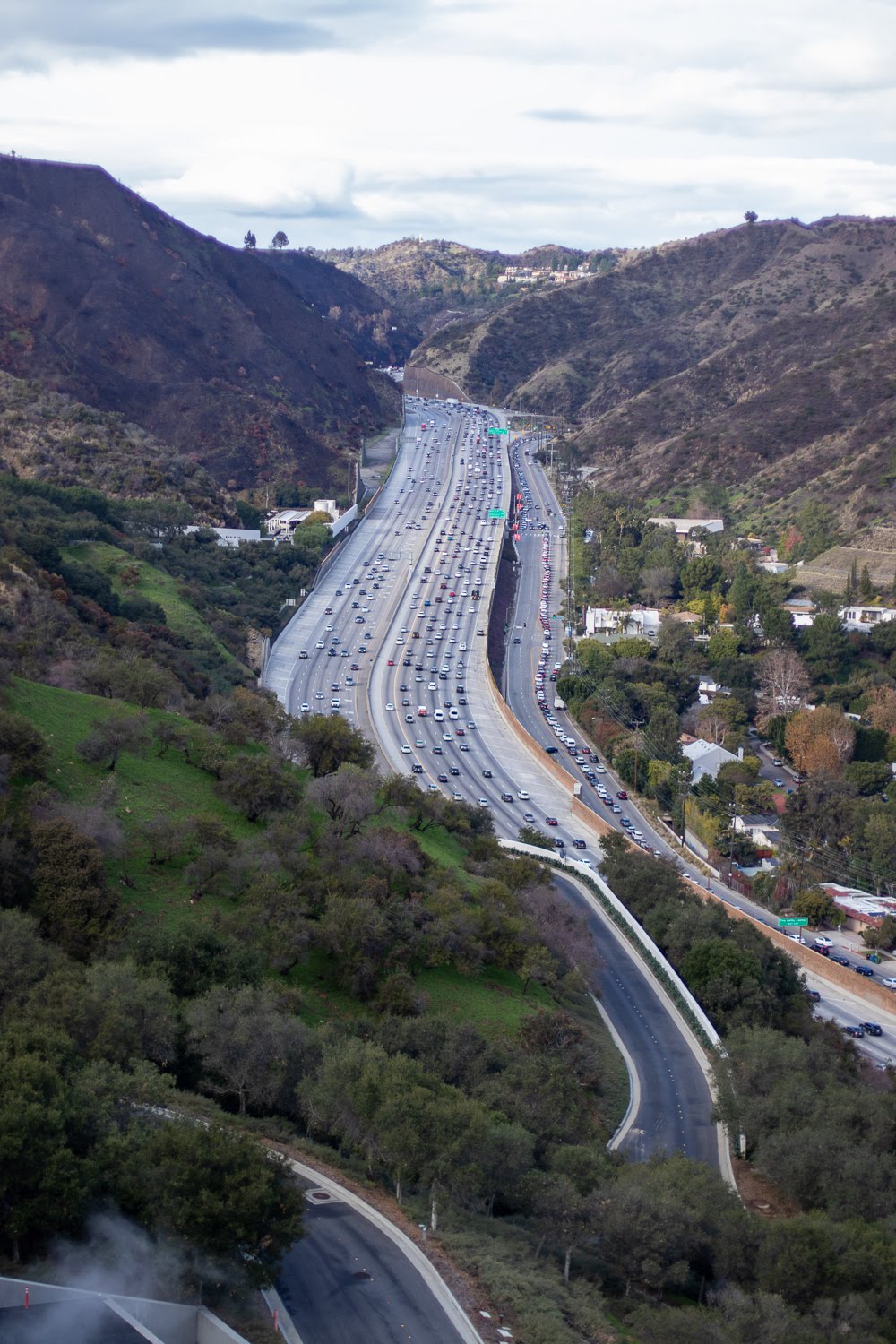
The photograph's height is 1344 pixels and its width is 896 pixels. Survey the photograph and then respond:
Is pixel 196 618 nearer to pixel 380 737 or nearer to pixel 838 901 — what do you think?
pixel 380 737

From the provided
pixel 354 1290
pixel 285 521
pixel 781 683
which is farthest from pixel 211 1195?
pixel 285 521

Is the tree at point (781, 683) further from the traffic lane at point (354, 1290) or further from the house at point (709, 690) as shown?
the traffic lane at point (354, 1290)

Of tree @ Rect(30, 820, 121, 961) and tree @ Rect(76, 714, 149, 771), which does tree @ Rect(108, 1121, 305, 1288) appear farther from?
tree @ Rect(76, 714, 149, 771)

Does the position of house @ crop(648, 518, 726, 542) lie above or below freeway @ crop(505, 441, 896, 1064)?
above

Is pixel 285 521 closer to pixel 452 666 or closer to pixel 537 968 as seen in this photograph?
pixel 452 666

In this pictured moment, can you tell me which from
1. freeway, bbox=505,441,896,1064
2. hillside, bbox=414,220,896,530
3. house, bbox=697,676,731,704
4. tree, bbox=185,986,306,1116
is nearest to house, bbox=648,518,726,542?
hillside, bbox=414,220,896,530

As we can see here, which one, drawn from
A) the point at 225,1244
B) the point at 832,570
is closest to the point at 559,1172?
the point at 225,1244
